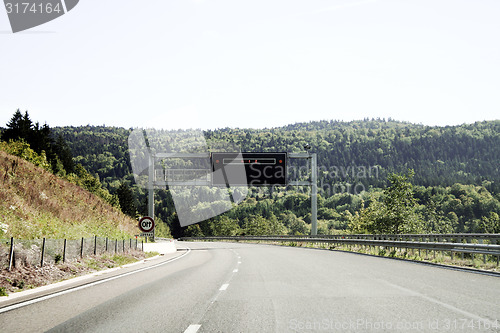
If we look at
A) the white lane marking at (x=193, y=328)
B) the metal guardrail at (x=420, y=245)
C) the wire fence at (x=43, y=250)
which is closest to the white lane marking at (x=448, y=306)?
the white lane marking at (x=193, y=328)

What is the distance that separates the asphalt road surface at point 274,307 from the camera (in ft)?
21.9

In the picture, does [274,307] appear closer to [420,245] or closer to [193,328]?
[193,328]

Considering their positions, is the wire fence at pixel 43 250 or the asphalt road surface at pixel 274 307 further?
the wire fence at pixel 43 250

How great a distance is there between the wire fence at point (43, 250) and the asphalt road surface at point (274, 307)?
188 centimetres

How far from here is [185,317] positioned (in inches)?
294

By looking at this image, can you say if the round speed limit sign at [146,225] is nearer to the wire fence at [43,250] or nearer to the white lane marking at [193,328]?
the wire fence at [43,250]

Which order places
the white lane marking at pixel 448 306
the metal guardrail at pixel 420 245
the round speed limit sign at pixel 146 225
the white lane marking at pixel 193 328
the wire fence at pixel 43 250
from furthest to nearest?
the round speed limit sign at pixel 146 225, the metal guardrail at pixel 420 245, the wire fence at pixel 43 250, the white lane marking at pixel 448 306, the white lane marking at pixel 193 328

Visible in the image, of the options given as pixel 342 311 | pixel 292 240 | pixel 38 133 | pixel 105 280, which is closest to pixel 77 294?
pixel 105 280

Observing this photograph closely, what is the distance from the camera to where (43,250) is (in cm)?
1289

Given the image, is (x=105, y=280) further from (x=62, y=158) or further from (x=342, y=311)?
(x=62, y=158)

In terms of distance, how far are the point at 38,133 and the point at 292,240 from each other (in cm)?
5443

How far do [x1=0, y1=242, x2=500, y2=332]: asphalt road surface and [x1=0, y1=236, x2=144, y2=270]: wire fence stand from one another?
1.88m

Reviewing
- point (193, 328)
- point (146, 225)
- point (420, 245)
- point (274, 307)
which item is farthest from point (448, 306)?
point (146, 225)

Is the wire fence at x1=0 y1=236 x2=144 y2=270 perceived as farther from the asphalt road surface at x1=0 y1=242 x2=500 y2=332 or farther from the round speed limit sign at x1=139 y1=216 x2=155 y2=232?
the round speed limit sign at x1=139 y1=216 x2=155 y2=232
